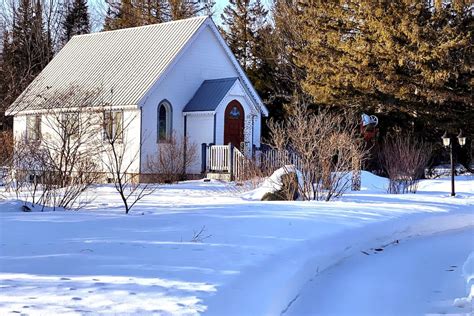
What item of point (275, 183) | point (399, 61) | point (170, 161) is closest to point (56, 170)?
point (275, 183)

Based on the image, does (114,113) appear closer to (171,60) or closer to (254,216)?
(171,60)

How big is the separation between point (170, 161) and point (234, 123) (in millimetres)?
3536

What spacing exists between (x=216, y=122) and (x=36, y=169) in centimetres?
1177

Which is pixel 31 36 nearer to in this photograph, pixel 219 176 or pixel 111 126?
pixel 219 176

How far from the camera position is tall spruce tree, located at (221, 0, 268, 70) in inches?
1660

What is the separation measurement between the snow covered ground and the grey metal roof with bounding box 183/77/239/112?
11.2m

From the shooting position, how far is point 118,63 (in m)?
26.5

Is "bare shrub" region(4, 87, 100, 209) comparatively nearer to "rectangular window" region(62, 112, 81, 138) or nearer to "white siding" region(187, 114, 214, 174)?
"rectangular window" region(62, 112, 81, 138)

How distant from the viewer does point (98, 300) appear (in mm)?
5512

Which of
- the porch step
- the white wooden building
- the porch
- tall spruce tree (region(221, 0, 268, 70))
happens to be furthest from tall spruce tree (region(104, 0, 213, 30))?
the porch step

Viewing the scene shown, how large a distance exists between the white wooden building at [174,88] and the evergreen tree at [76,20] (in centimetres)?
2300

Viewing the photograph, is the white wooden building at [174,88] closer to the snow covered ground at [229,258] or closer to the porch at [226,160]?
the porch at [226,160]

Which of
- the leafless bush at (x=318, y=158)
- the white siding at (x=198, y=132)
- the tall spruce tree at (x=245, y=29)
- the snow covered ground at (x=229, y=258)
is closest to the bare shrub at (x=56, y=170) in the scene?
the snow covered ground at (x=229, y=258)

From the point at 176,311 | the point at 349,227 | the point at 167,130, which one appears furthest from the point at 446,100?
the point at 176,311
